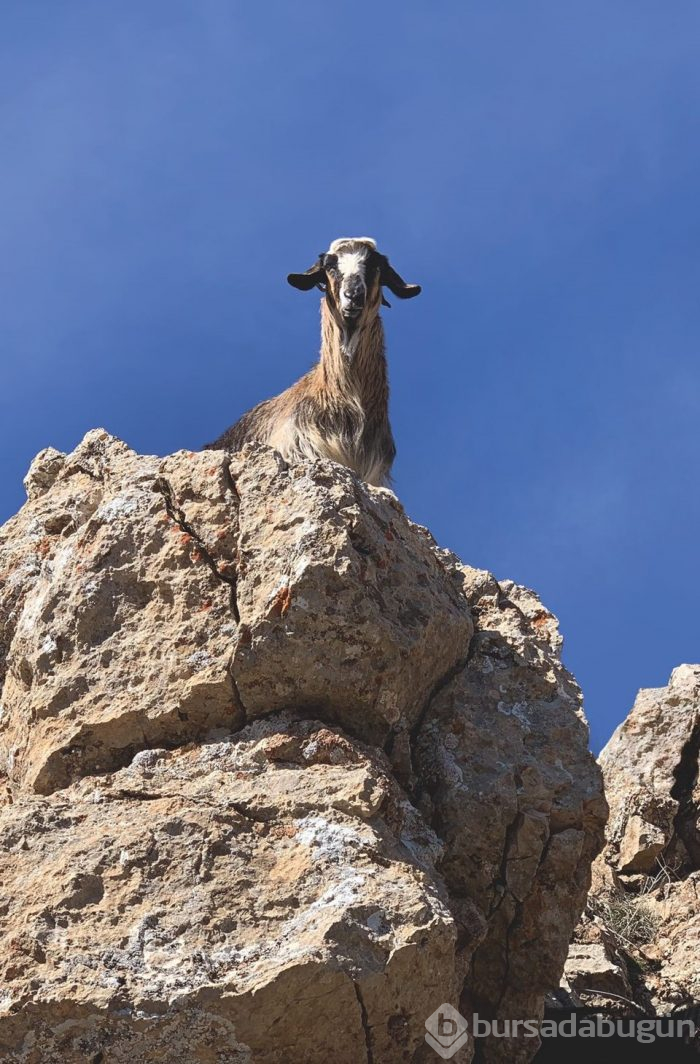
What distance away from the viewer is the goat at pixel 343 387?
10.8 metres

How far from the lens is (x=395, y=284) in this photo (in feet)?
38.8

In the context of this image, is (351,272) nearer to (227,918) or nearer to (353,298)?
(353,298)

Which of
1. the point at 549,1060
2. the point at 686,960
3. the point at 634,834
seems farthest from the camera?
the point at 634,834

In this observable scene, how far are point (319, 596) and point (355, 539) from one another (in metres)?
0.36

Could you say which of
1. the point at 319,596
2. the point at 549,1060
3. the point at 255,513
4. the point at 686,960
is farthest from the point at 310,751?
the point at 686,960

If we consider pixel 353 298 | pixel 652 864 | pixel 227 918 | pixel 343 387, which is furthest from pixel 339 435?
pixel 227 918

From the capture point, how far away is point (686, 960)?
787 cm

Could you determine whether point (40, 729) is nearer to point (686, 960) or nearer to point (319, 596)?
point (319, 596)

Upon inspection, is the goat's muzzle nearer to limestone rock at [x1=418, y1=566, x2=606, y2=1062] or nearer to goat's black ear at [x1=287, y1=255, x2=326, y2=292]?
goat's black ear at [x1=287, y1=255, x2=326, y2=292]

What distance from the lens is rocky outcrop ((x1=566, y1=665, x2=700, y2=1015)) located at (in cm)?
761

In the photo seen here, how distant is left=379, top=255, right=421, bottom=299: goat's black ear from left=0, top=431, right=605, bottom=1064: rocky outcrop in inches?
203

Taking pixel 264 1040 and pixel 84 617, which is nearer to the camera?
pixel 264 1040

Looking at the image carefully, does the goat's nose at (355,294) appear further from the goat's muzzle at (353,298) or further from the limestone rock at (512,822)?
the limestone rock at (512,822)

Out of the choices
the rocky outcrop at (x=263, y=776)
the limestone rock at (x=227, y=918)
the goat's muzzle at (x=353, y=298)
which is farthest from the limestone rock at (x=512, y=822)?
the goat's muzzle at (x=353, y=298)
